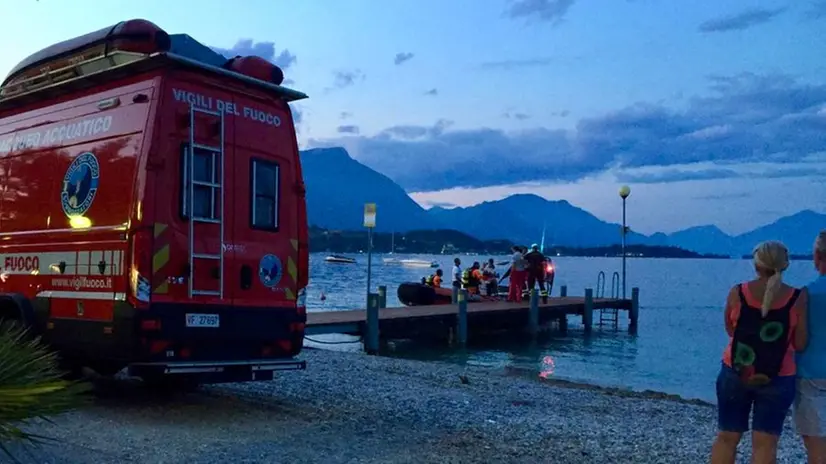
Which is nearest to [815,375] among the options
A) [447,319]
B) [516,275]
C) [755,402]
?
[755,402]

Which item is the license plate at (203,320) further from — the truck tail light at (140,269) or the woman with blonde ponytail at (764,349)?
the woman with blonde ponytail at (764,349)

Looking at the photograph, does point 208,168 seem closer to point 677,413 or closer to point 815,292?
point 815,292

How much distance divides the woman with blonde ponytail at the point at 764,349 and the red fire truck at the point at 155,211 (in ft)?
15.2

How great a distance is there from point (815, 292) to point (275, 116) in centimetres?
554

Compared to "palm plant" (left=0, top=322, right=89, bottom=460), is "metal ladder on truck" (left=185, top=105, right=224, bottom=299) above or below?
above

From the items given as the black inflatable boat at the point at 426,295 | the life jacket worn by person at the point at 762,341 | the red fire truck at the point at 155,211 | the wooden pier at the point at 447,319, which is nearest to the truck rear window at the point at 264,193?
the red fire truck at the point at 155,211

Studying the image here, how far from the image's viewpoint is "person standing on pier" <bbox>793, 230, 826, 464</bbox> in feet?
17.0

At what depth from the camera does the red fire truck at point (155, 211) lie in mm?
7355

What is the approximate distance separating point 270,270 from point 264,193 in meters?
0.80

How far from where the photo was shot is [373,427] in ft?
26.7

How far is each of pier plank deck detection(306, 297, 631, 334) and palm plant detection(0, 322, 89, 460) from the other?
14035 millimetres

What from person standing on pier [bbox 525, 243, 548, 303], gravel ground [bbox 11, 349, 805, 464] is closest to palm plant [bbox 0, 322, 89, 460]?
gravel ground [bbox 11, 349, 805, 464]

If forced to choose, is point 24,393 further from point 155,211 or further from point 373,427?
point 373,427

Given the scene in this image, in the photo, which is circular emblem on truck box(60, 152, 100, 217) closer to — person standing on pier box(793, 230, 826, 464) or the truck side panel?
the truck side panel
